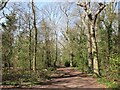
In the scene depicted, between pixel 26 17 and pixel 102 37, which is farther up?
pixel 26 17

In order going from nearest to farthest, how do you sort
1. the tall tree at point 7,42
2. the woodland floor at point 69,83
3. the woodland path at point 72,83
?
the woodland floor at point 69,83
the woodland path at point 72,83
the tall tree at point 7,42

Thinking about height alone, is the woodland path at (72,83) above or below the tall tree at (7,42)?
below

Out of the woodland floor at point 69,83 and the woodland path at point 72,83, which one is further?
the woodland path at point 72,83

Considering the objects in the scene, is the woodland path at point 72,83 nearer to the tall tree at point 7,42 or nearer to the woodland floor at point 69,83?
the woodland floor at point 69,83

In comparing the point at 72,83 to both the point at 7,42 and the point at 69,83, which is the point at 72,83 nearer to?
the point at 69,83

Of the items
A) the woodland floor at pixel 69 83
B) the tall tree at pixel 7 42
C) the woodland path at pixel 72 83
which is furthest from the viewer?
the tall tree at pixel 7 42

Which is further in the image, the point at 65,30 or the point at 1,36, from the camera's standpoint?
the point at 65,30

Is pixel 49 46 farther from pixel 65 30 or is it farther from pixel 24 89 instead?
pixel 24 89

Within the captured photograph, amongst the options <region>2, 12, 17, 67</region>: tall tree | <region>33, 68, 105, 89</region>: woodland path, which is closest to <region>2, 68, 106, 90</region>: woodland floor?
<region>33, 68, 105, 89</region>: woodland path

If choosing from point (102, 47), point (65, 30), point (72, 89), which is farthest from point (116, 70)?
point (65, 30)

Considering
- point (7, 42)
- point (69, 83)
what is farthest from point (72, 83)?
point (7, 42)

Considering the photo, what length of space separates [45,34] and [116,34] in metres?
17.0

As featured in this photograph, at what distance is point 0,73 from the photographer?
22.1 meters

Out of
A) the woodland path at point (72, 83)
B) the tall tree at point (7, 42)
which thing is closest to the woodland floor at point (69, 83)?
the woodland path at point (72, 83)
